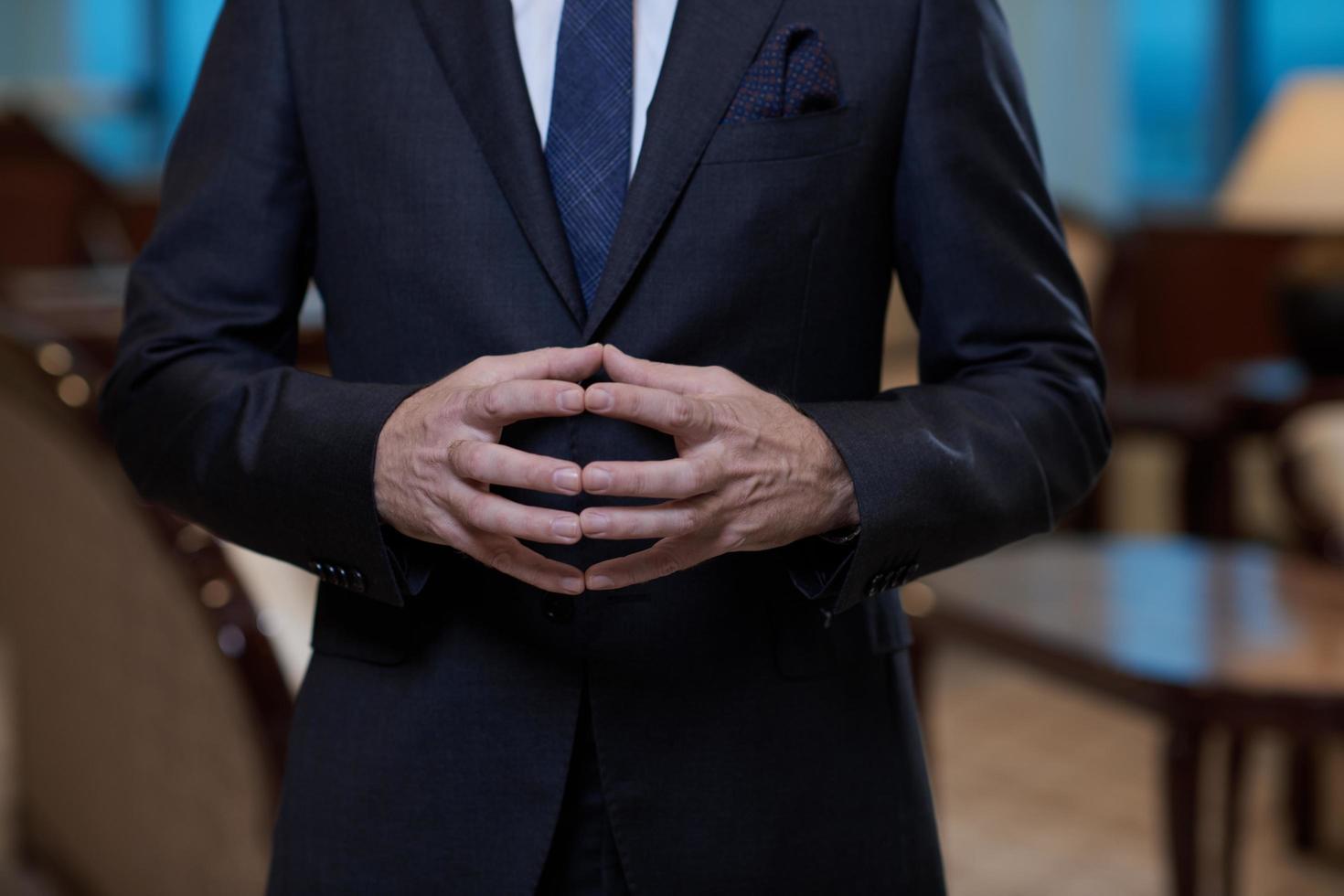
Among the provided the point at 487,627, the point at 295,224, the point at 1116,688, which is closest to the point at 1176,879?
the point at 1116,688

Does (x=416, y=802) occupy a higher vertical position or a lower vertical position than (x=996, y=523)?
lower

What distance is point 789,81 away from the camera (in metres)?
0.96

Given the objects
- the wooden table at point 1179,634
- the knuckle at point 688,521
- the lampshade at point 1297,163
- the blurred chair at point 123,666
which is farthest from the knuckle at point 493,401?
the lampshade at point 1297,163

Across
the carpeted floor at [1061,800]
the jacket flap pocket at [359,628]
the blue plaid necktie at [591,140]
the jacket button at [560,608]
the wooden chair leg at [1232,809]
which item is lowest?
the carpeted floor at [1061,800]

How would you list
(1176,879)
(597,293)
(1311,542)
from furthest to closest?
1. (1311,542)
2. (1176,879)
3. (597,293)

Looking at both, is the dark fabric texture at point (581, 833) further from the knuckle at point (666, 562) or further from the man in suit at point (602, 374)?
the knuckle at point (666, 562)

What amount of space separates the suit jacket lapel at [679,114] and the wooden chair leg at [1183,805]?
4.58 feet

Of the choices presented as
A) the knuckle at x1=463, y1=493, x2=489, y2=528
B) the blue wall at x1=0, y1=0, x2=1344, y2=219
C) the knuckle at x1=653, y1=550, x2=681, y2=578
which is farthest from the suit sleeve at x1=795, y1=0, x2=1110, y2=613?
the blue wall at x1=0, y1=0, x2=1344, y2=219

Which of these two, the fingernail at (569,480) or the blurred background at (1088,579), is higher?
the fingernail at (569,480)

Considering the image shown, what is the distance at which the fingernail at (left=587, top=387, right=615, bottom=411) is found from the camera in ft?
2.56

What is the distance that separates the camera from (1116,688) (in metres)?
2.11

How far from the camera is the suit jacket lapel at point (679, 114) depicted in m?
0.92

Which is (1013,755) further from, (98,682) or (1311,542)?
(98,682)

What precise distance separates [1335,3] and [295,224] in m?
5.63
